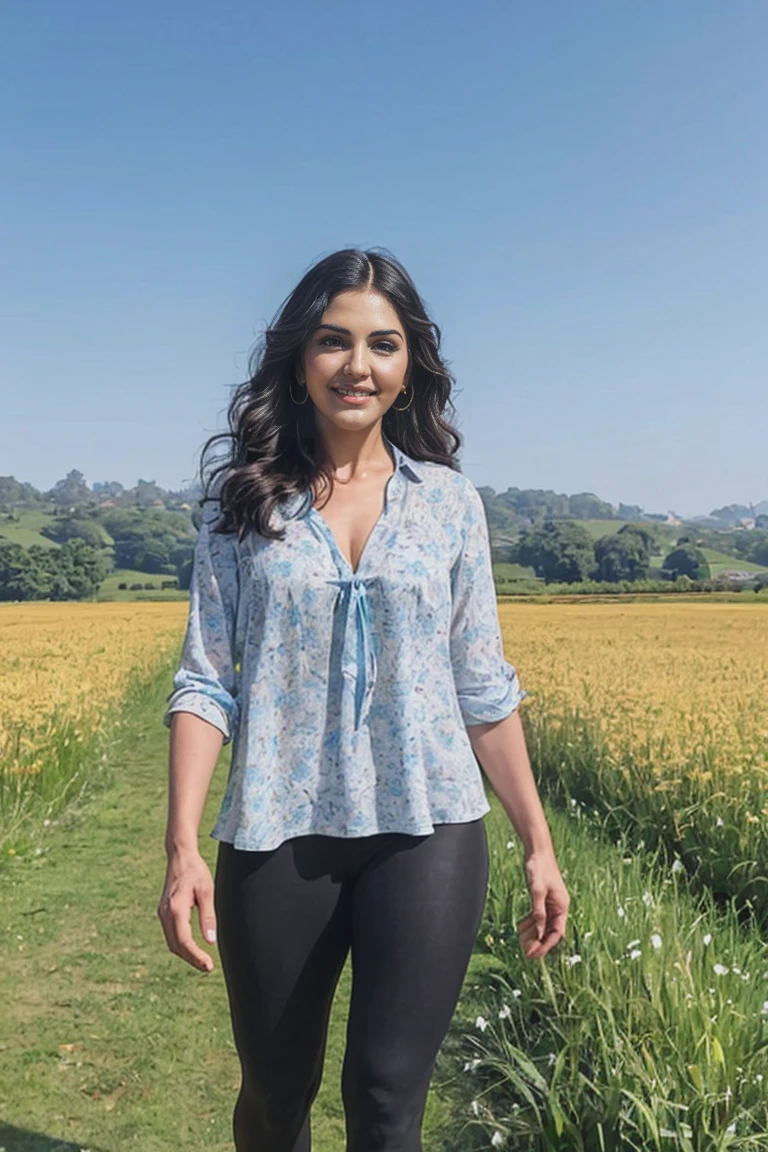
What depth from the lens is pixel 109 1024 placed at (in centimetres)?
420

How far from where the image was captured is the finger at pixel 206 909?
1905 millimetres

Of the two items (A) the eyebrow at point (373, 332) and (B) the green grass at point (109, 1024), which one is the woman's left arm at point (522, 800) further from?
(B) the green grass at point (109, 1024)

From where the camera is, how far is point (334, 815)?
2.00 meters

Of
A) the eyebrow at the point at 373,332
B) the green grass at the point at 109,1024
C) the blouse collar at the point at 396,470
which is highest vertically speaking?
the eyebrow at the point at 373,332

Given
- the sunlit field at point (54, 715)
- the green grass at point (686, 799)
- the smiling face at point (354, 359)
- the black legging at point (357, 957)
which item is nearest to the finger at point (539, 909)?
the black legging at point (357, 957)

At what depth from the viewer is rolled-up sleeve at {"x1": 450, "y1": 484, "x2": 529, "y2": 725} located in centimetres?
217

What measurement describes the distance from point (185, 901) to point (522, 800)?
73 centimetres

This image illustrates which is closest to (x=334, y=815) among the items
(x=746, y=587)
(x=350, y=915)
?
(x=350, y=915)

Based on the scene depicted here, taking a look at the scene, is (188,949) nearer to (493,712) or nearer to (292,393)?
(493,712)

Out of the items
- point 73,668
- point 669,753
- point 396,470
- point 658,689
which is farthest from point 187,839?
point 73,668

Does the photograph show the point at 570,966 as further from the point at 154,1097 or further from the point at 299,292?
the point at 299,292

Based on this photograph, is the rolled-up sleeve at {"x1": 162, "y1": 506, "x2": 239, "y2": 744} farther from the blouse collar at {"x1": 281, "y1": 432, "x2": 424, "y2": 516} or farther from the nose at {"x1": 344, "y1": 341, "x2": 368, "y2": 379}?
the nose at {"x1": 344, "y1": 341, "x2": 368, "y2": 379}

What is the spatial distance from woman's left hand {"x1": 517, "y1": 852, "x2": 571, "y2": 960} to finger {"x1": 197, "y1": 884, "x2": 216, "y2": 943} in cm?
68

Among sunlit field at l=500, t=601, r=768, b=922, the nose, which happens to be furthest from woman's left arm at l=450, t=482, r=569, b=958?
sunlit field at l=500, t=601, r=768, b=922
